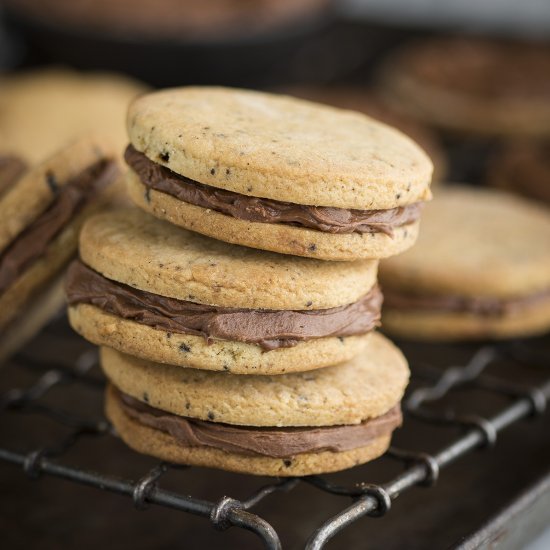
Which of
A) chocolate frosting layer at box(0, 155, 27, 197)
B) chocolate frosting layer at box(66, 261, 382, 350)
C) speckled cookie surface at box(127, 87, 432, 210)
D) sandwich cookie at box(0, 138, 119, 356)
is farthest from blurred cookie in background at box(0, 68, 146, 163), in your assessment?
chocolate frosting layer at box(66, 261, 382, 350)

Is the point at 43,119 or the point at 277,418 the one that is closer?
the point at 277,418

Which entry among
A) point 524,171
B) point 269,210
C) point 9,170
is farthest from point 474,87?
point 269,210

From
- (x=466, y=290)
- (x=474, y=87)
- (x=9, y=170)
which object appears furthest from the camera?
(x=474, y=87)

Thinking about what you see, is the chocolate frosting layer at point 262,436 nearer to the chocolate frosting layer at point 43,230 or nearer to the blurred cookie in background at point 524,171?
the chocolate frosting layer at point 43,230

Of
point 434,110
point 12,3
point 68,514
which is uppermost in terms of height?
point 12,3

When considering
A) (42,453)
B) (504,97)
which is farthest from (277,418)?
(504,97)

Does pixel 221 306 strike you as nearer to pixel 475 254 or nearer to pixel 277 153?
pixel 277 153

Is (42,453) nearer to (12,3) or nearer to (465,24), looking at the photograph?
(12,3)
